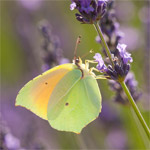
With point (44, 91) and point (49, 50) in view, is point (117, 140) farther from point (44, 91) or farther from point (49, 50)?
point (44, 91)

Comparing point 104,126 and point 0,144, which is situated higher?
point 0,144

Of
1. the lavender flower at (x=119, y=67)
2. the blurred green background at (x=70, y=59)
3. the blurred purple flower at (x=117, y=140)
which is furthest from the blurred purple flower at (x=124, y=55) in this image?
the blurred purple flower at (x=117, y=140)

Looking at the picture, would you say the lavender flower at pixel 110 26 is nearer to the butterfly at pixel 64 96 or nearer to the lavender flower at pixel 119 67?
the butterfly at pixel 64 96

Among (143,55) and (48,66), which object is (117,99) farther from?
(143,55)

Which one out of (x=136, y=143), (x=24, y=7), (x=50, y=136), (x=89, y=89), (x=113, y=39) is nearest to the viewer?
(x=89, y=89)

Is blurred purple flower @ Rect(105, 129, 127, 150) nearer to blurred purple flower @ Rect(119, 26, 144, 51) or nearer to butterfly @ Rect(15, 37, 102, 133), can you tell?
blurred purple flower @ Rect(119, 26, 144, 51)

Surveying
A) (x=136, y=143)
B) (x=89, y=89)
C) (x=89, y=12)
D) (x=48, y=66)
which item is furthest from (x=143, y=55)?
(x=89, y=12)
